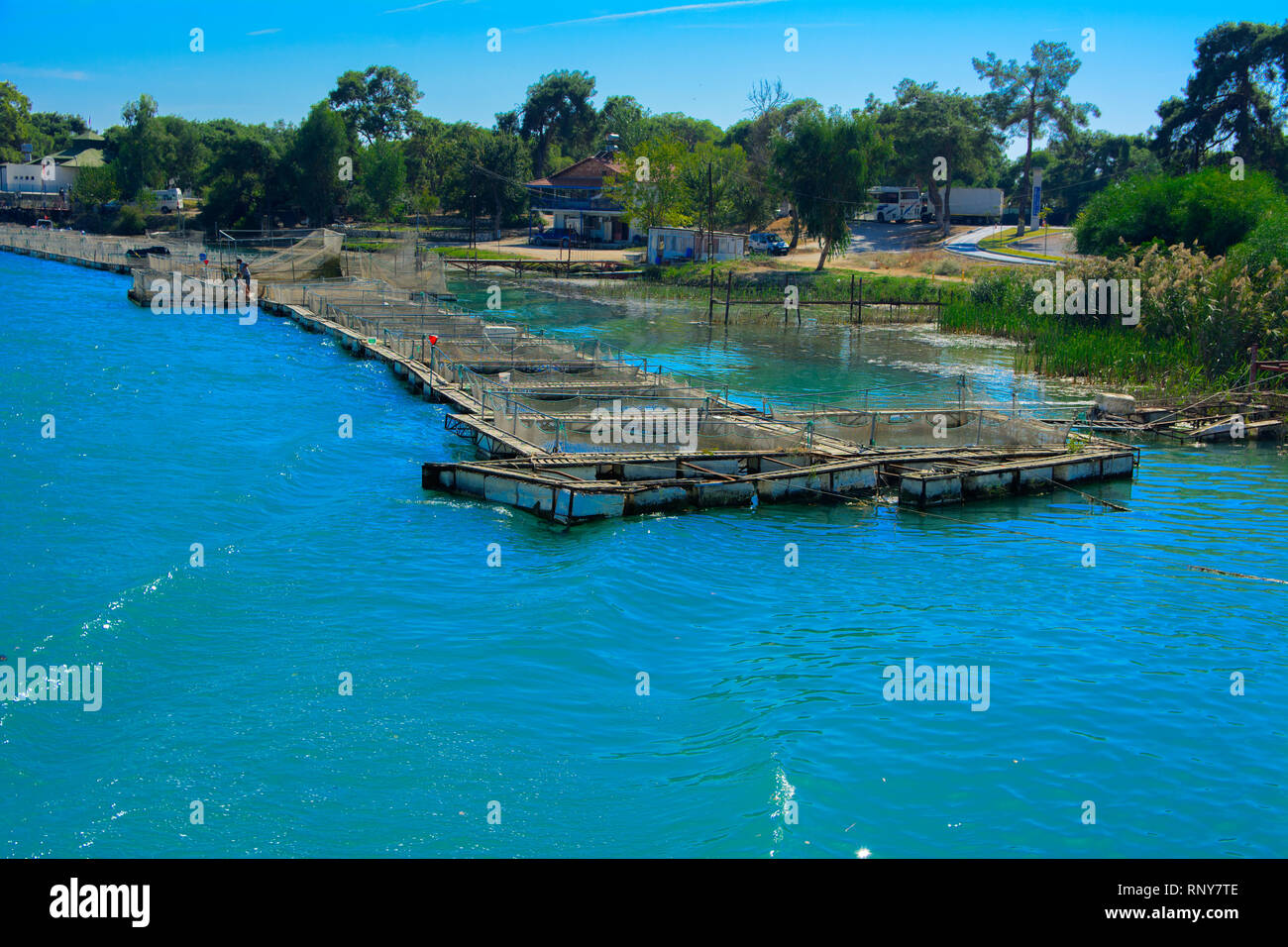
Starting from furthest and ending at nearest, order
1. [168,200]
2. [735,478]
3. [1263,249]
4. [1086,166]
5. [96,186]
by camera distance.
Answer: [168,200]
[96,186]
[1086,166]
[1263,249]
[735,478]

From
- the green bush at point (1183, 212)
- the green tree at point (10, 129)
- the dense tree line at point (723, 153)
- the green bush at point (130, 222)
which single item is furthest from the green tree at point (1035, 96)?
the green tree at point (10, 129)

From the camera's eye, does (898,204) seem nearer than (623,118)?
Yes

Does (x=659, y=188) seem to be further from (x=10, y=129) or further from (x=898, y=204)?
(x=10, y=129)

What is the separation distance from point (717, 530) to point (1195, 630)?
1053cm

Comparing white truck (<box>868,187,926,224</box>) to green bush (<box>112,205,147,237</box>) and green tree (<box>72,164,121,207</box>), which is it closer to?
green bush (<box>112,205,147,237</box>)

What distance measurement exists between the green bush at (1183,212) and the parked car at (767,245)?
3514 centimetres

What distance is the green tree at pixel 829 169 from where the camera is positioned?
84.3 meters

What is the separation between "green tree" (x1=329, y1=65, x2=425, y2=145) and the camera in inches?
5714

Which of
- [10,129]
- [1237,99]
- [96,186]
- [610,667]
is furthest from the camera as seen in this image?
[10,129]

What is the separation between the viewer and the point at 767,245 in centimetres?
9744

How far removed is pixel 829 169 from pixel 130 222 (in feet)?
299

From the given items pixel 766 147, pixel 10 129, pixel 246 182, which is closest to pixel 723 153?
pixel 766 147

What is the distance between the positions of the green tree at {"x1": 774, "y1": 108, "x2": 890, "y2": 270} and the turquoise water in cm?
5579
